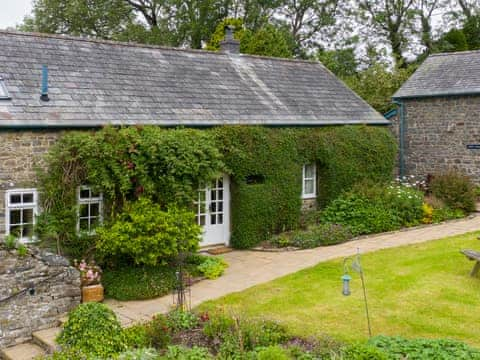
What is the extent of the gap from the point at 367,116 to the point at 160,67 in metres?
7.59

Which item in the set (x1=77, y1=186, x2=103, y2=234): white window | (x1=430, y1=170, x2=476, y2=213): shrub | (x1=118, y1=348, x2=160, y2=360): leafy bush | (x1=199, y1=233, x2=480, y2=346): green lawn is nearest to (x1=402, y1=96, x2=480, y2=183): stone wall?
(x1=430, y1=170, x2=476, y2=213): shrub

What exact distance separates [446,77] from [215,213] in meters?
12.9

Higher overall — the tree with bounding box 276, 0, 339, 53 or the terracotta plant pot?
the tree with bounding box 276, 0, 339, 53

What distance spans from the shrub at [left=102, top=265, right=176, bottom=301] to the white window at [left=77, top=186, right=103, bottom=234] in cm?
115

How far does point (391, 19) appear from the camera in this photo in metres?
42.2

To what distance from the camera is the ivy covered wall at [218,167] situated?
41.9 feet

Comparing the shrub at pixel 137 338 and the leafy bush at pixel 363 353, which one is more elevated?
the leafy bush at pixel 363 353

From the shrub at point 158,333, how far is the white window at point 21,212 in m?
4.56

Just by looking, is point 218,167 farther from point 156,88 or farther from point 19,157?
point 19,157

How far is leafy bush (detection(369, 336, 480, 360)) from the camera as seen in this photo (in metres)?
7.88

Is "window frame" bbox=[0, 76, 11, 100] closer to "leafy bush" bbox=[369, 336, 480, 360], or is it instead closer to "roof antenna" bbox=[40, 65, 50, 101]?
"roof antenna" bbox=[40, 65, 50, 101]

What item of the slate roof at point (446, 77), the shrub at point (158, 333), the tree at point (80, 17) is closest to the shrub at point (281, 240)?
the shrub at point (158, 333)

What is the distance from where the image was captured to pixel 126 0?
1615 inches

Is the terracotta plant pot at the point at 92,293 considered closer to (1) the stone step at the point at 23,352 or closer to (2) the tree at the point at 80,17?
(1) the stone step at the point at 23,352
